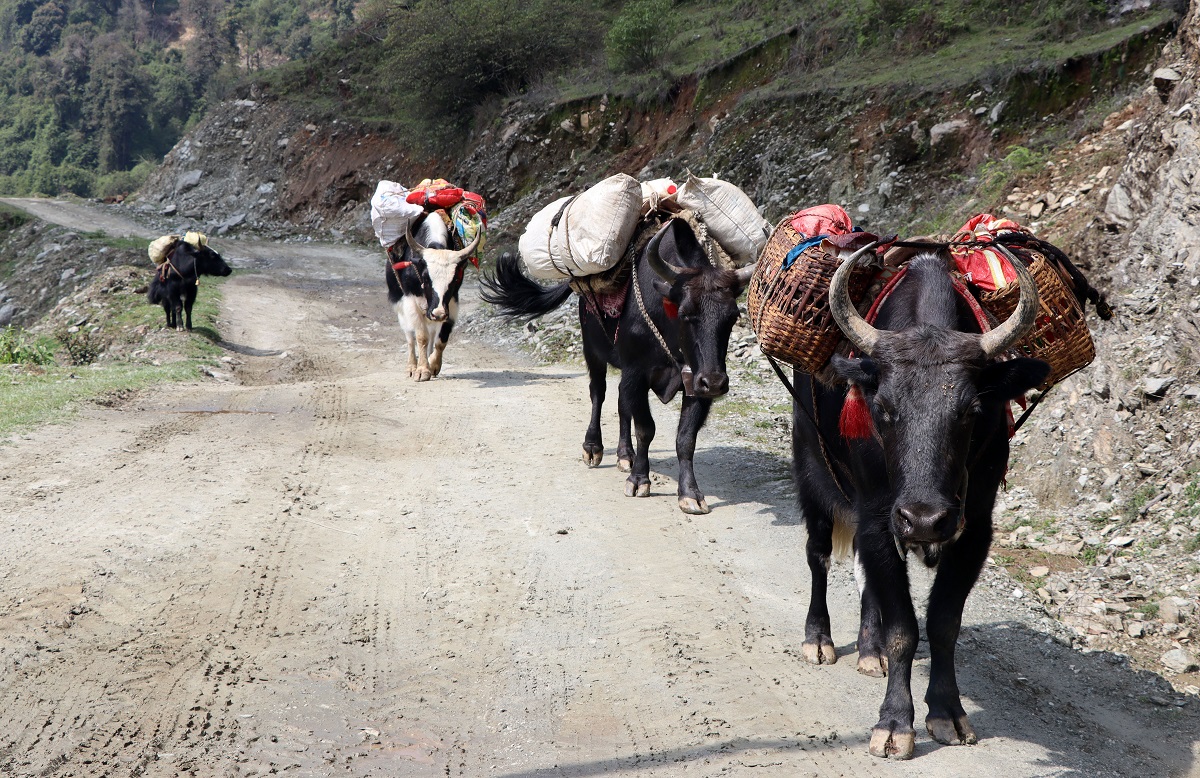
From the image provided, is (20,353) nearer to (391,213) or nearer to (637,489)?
(391,213)

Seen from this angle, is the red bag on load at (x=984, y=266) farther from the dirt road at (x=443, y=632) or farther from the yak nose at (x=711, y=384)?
the yak nose at (x=711, y=384)

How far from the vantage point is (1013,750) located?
11.5 feet

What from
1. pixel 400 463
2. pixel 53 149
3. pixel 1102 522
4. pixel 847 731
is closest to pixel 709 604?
pixel 847 731

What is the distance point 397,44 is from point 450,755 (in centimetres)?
2937

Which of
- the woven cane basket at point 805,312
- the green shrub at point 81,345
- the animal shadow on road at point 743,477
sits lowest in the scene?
the green shrub at point 81,345

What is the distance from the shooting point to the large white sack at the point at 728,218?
21.4ft

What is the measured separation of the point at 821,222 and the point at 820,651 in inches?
70.8

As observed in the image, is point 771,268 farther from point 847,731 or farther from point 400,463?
point 400,463

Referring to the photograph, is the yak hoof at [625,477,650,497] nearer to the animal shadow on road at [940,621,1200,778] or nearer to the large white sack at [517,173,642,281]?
the large white sack at [517,173,642,281]

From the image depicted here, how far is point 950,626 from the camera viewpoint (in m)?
3.52

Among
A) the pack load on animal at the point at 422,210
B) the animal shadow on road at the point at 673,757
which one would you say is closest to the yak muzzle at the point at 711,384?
the animal shadow on road at the point at 673,757

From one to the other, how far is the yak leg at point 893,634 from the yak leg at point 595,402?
3.94 metres

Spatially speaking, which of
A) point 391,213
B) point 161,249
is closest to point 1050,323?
point 391,213

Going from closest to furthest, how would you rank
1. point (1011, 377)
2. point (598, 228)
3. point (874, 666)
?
point (1011, 377) < point (874, 666) < point (598, 228)
